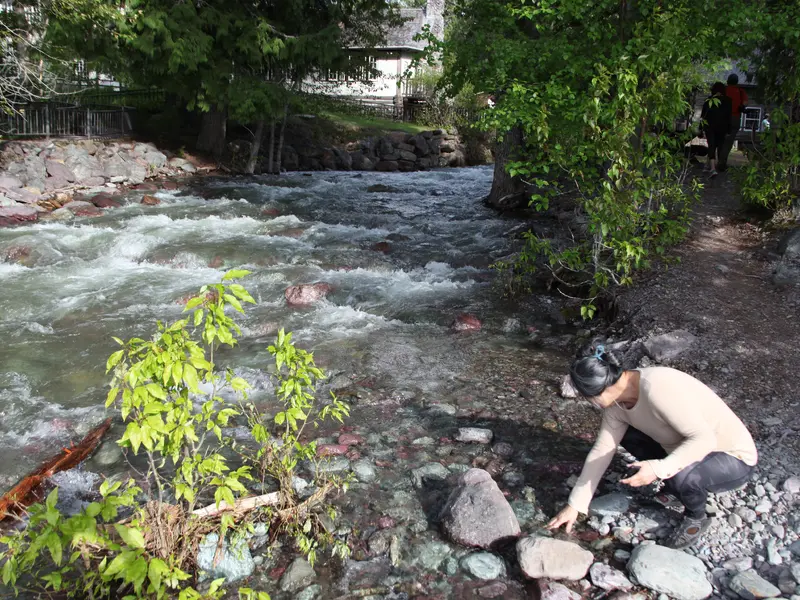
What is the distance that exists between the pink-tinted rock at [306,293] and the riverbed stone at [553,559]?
5.65 m

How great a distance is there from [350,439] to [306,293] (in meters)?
4.00

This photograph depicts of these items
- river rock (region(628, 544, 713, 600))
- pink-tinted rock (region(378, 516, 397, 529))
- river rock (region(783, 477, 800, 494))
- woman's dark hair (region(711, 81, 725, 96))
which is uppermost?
woman's dark hair (region(711, 81, 725, 96))

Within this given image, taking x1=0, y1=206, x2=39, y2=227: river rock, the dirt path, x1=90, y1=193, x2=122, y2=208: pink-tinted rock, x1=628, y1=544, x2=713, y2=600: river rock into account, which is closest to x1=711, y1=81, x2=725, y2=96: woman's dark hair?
the dirt path

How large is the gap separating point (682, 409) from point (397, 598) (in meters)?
1.83

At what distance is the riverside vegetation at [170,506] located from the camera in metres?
3.15

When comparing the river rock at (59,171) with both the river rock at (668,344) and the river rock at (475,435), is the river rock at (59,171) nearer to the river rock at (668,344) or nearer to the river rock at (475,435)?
the river rock at (475,435)

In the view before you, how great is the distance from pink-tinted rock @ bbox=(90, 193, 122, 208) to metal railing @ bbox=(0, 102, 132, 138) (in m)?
3.90

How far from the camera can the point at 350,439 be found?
17.9ft

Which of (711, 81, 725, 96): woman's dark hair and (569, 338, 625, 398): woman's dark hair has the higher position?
(711, 81, 725, 96): woman's dark hair

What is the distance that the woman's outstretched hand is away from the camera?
13.4ft

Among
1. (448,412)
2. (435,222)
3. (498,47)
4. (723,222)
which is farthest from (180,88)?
(448,412)

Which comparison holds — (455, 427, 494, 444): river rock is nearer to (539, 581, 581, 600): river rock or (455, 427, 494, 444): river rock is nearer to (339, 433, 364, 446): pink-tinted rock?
(339, 433, 364, 446): pink-tinted rock

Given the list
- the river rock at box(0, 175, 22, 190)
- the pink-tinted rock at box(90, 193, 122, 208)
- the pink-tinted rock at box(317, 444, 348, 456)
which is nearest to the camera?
the pink-tinted rock at box(317, 444, 348, 456)

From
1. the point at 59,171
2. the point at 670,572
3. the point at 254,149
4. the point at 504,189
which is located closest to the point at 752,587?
the point at 670,572
